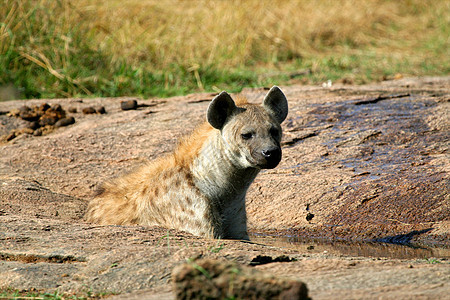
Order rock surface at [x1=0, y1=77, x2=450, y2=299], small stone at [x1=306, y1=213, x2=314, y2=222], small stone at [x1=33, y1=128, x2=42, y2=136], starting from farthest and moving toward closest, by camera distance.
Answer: small stone at [x1=33, y1=128, x2=42, y2=136]
small stone at [x1=306, y1=213, x2=314, y2=222]
rock surface at [x1=0, y1=77, x2=450, y2=299]

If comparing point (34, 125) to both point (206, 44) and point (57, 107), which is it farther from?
point (206, 44)

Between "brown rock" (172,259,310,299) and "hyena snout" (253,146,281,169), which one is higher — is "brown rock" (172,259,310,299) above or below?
below

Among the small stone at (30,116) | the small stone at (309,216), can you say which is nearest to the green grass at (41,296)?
the small stone at (309,216)

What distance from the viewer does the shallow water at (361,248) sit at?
3725 millimetres

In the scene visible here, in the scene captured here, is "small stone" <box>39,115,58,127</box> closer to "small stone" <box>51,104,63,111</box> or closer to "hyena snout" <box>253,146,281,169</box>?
"small stone" <box>51,104,63,111</box>

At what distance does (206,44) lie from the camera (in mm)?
9133

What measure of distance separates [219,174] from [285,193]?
905 millimetres

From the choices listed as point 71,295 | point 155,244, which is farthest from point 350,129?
point 71,295

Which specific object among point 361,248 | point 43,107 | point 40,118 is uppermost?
point 43,107

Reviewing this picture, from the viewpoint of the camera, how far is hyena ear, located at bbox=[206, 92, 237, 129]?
12.7ft

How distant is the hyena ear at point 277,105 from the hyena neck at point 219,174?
0.36m

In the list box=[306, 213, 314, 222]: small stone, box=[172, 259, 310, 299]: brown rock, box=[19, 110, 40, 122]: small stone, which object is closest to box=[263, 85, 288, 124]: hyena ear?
box=[306, 213, 314, 222]: small stone

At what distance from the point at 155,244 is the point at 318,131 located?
2546 mm

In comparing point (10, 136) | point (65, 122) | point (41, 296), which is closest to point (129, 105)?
point (65, 122)
